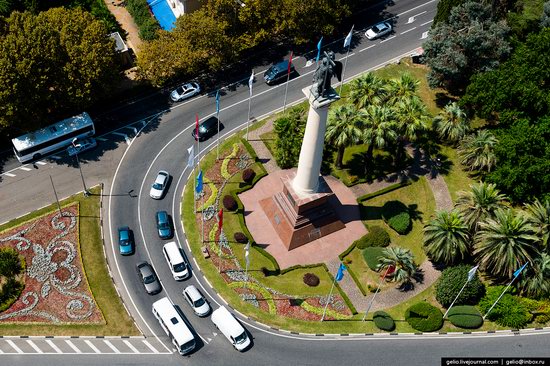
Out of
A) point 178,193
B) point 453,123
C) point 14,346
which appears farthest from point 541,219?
point 14,346

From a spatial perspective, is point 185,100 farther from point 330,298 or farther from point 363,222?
point 330,298

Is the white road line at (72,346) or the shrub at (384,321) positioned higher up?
the white road line at (72,346)

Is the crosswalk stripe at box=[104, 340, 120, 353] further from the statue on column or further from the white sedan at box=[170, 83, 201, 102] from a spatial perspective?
the white sedan at box=[170, 83, 201, 102]

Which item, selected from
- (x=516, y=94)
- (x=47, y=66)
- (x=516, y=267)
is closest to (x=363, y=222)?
(x=516, y=267)

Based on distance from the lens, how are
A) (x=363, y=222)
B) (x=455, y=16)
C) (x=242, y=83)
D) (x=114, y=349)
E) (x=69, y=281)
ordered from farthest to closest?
(x=242, y=83), (x=455, y=16), (x=363, y=222), (x=69, y=281), (x=114, y=349)

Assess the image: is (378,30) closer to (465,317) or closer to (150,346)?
(465,317)

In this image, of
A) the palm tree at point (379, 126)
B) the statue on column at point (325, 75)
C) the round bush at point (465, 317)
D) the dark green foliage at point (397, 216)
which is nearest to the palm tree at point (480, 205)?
the dark green foliage at point (397, 216)

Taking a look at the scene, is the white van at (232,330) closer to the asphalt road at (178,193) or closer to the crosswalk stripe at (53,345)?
the asphalt road at (178,193)

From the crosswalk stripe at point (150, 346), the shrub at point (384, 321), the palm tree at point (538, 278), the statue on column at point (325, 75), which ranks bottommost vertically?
the palm tree at point (538, 278)
